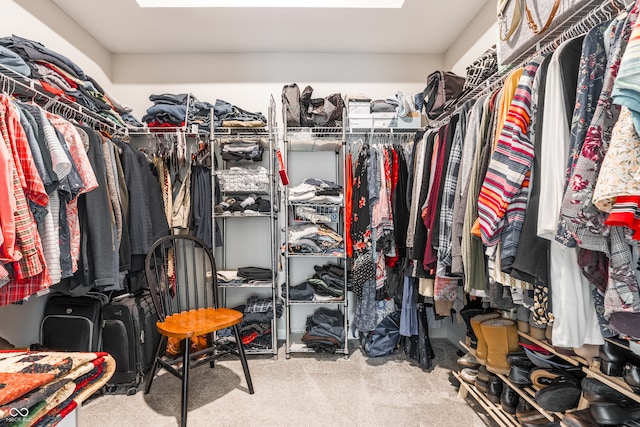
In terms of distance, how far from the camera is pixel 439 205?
1591mm

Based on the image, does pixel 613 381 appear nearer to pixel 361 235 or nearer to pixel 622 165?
pixel 622 165

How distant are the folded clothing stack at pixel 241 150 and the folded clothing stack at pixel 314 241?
2.13 ft

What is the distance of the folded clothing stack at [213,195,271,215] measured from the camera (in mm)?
2506

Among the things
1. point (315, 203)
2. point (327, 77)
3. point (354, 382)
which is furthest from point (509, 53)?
point (354, 382)

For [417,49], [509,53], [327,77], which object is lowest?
[509,53]

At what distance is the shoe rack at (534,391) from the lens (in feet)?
3.48

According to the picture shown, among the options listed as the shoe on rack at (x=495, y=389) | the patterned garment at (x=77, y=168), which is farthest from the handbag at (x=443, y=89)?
the patterned garment at (x=77, y=168)

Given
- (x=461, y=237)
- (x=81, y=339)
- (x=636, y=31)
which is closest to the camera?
(x=636, y=31)

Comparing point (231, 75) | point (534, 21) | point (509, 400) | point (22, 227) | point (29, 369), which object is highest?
point (231, 75)

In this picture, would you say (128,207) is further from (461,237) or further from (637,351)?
(637,351)

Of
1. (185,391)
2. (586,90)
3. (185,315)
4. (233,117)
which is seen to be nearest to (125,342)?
(185,315)

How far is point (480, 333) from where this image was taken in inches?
66.7

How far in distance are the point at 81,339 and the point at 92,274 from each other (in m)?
0.57

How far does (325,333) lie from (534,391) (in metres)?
1.41
